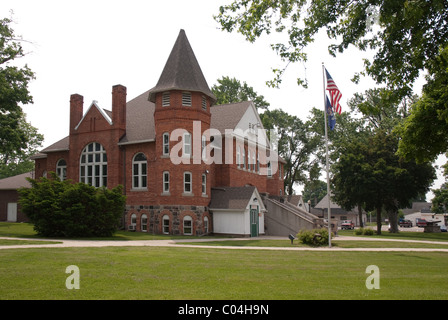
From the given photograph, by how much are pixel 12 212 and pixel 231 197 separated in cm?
2582

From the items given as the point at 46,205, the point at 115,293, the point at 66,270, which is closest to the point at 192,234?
the point at 46,205

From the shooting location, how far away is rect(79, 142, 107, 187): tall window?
3444cm

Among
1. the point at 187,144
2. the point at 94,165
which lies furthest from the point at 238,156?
the point at 94,165

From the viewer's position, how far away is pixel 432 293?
9.30 m

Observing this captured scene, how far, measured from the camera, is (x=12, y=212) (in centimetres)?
4269

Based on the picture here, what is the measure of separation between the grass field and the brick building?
14.6 m

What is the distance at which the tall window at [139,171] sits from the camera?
32.2 metres

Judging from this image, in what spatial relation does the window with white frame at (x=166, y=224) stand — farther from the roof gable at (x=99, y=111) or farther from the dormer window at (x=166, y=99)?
the roof gable at (x=99, y=111)

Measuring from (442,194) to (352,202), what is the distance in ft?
43.9

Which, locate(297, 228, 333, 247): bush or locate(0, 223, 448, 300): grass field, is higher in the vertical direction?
locate(0, 223, 448, 300): grass field

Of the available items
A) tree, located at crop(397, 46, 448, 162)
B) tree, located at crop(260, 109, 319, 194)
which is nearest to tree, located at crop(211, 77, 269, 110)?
tree, located at crop(260, 109, 319, 194)

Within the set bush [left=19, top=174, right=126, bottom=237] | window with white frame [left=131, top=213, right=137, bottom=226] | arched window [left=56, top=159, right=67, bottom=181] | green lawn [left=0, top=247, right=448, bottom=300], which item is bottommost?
green lawn [left=0, top=247, right=448, bottom=300]

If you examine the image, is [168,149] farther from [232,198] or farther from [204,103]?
[232,198]

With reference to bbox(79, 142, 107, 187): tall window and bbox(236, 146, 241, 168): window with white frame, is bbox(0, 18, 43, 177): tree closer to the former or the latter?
bbox(79, 142, 107, 187): tall window
